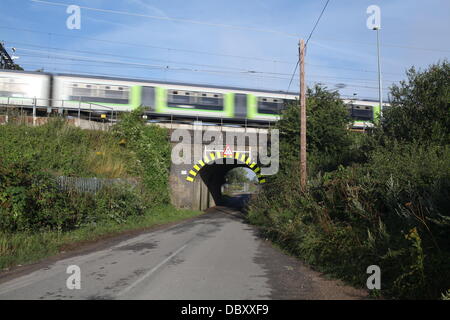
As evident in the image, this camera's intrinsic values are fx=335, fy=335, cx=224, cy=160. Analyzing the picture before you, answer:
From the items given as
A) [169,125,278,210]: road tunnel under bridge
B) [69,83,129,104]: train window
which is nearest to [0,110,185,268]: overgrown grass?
[169,125,278,210]: road tunnel under bridge

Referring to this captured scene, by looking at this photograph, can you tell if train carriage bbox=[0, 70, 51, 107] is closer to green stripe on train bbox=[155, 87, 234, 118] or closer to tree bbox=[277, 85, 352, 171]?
green stripe on train bbox=[155, 87, 234, 118]

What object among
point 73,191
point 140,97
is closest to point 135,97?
point 140,97

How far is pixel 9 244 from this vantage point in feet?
29.6

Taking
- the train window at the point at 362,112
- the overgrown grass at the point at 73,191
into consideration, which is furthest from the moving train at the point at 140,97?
the overgrown grass at the point at 73,191

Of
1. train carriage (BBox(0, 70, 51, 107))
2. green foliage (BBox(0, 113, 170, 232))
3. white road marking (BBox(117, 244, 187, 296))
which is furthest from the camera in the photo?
train carriage (BBox(0, 70, 51, 107))

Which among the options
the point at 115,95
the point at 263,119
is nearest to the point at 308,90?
the point at 263,119

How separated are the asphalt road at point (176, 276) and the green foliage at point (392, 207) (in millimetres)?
713

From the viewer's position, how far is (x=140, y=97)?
24844 mm

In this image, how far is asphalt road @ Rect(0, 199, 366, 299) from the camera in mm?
5746

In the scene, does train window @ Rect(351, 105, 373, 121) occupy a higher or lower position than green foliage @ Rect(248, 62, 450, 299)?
higher

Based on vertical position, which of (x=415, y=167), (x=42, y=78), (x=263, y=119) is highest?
(x=42, y=78)

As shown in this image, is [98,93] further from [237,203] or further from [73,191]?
[237,203]
